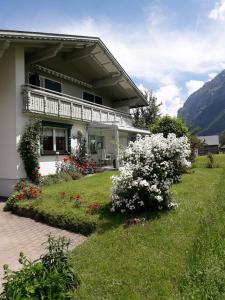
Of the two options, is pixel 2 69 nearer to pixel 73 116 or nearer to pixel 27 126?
pixel 27 126

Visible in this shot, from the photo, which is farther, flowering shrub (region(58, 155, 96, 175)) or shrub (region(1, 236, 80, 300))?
flowering shrub (region(58, 155, 96, 175))

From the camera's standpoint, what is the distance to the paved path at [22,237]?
7157 millimetres

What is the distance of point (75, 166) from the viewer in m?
18.6

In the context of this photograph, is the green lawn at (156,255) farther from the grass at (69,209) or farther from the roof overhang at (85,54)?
the roof overhang at (85,54)

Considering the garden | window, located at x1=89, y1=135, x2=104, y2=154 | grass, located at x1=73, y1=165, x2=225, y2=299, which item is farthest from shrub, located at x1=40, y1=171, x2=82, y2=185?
grass, located at x1=73, y1=165, x2=225, y2=299

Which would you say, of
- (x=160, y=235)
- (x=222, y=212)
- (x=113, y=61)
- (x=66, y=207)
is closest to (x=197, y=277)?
(x=160, y=235)

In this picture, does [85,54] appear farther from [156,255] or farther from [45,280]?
[45,280]

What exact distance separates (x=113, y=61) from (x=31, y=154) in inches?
404

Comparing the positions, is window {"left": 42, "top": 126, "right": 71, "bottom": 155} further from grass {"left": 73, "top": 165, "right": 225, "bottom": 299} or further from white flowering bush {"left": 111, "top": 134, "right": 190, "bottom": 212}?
grass {"left": 73, "top": 165, "right": 225, "bottom": 299}

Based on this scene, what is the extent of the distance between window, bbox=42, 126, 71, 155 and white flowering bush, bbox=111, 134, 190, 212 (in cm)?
856

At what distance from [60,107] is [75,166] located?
365 cm

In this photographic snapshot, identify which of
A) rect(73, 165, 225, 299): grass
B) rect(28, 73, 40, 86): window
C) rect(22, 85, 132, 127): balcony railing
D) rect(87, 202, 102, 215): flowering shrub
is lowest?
rect(73, 165, 225, 299): grass

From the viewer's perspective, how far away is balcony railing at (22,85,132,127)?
15266mm

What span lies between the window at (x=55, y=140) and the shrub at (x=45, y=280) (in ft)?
38.8
